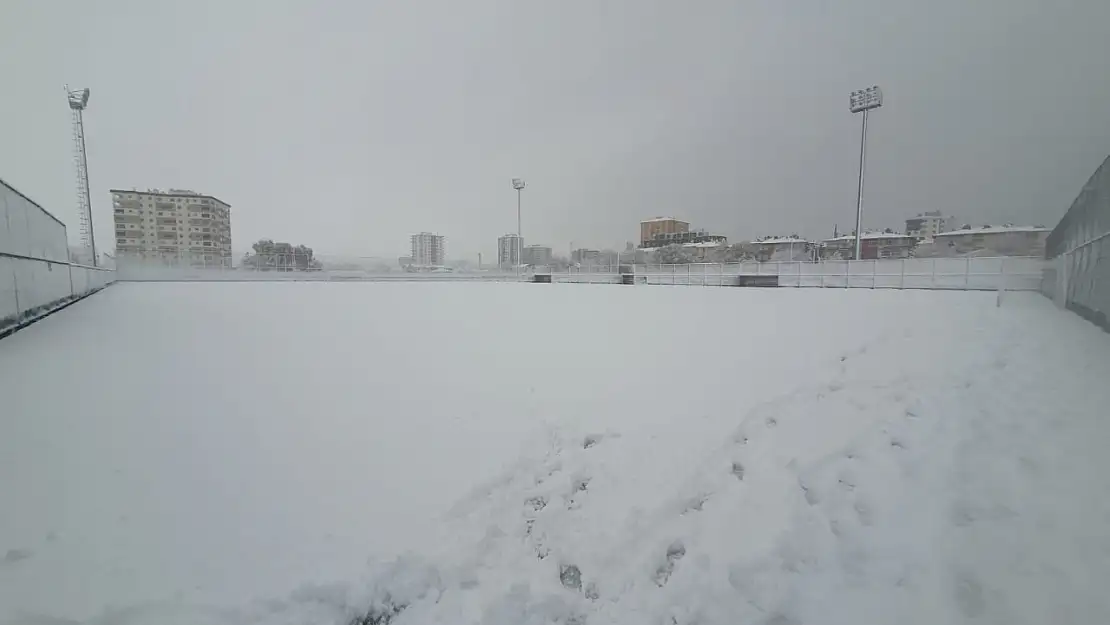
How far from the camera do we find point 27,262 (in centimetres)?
798

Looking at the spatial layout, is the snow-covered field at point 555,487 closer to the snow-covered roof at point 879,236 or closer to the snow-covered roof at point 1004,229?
the snow-covered roof at point 1004,229

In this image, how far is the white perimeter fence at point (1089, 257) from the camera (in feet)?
23.2

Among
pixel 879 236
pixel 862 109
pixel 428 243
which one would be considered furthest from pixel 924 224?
pixel 428 243

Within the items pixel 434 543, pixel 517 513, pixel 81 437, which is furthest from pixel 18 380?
pixel 517 513

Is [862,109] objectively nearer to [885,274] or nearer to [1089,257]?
[885,274]

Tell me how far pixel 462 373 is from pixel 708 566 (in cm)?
449

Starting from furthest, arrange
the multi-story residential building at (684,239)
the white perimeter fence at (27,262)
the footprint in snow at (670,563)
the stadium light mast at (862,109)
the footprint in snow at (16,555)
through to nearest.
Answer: the multi-story residential building at (684,239) < the stadium light mast at (862,109) < the white perimeter fence at (27,262) < the footprint in snow at (670,563) < the footprint in snow at (16,555)

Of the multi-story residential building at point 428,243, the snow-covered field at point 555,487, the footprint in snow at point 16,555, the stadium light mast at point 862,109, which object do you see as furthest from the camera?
the multi-story residential building at point 428,243

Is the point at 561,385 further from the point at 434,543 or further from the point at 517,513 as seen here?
the point at 434,543

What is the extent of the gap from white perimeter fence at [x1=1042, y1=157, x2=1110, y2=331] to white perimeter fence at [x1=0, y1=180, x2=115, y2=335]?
55.0 ft

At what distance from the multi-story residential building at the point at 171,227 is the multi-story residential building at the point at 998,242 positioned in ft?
157

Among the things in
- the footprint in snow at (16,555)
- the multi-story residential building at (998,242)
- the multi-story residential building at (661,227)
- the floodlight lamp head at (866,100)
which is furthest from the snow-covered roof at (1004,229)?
the multi-story residential building at (661,227)

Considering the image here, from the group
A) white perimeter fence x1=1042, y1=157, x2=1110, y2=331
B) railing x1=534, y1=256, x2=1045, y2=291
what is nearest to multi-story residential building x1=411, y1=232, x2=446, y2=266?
railing x1=534, y1=256, x2=1045, y2=291

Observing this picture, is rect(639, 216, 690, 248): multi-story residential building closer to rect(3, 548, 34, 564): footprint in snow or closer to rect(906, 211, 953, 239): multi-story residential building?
rect(906, 211, 953, 239): multi-story residential building
